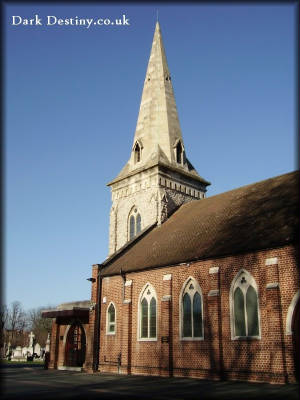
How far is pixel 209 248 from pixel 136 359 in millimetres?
7667

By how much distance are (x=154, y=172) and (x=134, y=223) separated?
4.47 meters

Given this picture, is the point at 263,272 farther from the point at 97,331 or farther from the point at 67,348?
the point at 67,348

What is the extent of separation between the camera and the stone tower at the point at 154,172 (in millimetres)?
31359

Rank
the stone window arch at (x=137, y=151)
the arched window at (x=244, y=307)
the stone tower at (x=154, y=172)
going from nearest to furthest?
the arched window at (x=244, y=307), the stone tower at (x=154, y=172), the stone window arch at (x=137, y=151)

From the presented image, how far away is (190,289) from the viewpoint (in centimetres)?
2038

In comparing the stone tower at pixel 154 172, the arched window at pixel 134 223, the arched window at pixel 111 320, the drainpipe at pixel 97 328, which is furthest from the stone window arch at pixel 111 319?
the arched window at pixel 134 223

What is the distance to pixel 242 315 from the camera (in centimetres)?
1777

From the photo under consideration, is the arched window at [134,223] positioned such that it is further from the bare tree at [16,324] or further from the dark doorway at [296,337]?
the bare tree at [16,324]

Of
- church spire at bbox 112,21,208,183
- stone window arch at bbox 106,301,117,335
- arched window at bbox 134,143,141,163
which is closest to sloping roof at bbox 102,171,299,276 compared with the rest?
stone window arch at bbox 106,301,117,335

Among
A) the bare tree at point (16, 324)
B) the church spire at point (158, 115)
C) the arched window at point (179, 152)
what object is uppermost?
the church spire at point (158, 115)

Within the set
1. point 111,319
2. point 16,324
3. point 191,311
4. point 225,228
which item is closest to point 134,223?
point 111,319

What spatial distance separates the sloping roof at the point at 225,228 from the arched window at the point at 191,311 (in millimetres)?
1487

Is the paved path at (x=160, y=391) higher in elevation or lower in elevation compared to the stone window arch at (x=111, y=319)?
lower

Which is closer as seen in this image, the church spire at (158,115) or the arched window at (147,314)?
the arched window at (147,314)
